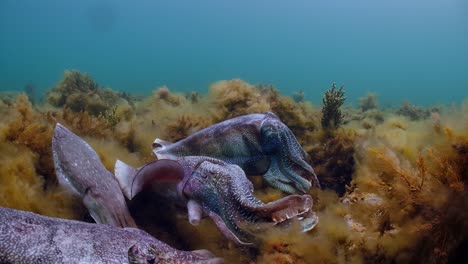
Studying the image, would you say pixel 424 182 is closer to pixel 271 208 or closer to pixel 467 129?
pixel 467 129

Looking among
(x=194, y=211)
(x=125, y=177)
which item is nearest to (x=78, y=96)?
(x=125, y=177)

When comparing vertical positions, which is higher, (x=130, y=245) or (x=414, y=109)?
(x=414, y=109)

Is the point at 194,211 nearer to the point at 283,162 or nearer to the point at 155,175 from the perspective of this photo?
the point at 155,175

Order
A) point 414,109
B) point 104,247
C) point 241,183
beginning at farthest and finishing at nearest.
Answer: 1. point 414,109
2. point 241,183
3. point 104,247

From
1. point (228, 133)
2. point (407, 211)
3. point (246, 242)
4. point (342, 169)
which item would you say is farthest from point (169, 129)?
point (407, 211)

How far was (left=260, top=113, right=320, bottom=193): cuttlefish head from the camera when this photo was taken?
3430 millimetres

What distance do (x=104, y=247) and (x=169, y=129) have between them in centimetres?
318

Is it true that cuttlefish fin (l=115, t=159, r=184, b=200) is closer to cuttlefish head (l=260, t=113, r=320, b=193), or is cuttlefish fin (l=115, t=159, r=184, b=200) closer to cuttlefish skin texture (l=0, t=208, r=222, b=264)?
cuttlefish skin texture (l=0, t=208, r=222, b=264)

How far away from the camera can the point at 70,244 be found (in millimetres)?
1920

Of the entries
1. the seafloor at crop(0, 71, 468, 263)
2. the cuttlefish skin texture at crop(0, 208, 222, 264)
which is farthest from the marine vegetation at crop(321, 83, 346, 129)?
the cuttlefish skin texture at crop(0, 208, 222, 264)

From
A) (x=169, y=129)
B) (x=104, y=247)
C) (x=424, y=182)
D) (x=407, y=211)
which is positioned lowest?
(x=104, y=247)

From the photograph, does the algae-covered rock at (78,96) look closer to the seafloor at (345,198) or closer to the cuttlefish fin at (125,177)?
the seafloor at (345,198)

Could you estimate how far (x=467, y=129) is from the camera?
2.43 metres

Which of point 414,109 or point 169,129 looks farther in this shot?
point 414,109
